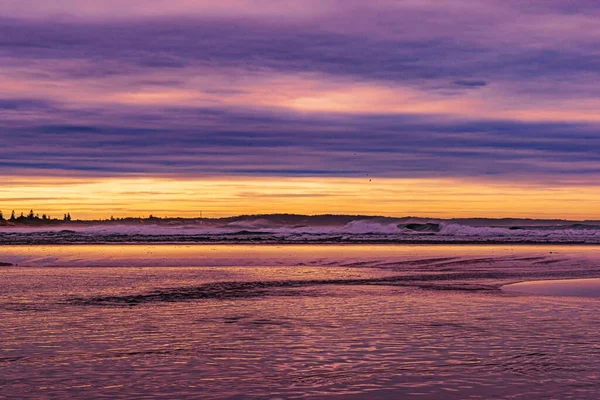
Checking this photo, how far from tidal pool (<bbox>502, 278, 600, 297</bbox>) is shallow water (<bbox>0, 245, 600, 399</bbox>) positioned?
792 mm

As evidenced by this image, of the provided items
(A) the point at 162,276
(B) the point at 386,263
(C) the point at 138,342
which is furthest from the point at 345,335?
(B) the point at 386,263

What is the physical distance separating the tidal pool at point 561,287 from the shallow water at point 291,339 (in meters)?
0.79

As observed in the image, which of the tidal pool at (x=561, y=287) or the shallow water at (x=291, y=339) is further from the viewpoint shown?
the tidal pool at (x=561, y=287)

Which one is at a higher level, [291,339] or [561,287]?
[561,287]

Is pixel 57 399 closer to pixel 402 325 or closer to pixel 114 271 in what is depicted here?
pixel 402 325

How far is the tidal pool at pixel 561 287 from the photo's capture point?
20844 mm

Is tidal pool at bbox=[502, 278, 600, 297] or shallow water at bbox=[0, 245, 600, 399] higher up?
tidal pool at bbox=[502, 278, 600, 297]

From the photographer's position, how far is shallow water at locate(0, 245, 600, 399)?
9938 mm

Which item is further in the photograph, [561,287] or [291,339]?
[561,287]

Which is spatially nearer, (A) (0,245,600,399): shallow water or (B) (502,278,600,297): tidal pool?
(A) (0,245,600,399): shallow water

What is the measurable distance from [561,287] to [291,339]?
1213 centimetres

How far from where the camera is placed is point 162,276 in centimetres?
2691

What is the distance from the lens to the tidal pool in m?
20.8

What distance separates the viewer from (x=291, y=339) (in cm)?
1327
